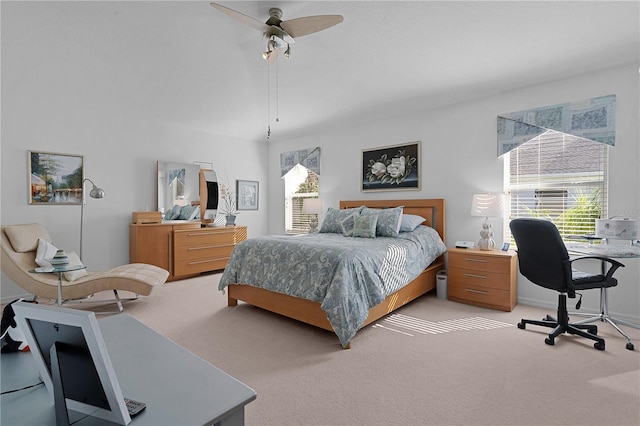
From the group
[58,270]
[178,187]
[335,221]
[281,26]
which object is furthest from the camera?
[178,187]

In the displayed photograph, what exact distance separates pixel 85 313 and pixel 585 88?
448 centimetres

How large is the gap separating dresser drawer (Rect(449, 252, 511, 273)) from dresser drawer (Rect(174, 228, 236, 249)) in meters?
3.54

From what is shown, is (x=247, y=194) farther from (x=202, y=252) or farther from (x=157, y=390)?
(x=157, y=390)

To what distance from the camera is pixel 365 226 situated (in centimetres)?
393

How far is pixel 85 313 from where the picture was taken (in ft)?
2.22

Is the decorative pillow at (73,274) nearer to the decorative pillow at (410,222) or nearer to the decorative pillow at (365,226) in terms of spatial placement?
the decorative pillow at (365,226)

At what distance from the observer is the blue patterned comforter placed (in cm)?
259

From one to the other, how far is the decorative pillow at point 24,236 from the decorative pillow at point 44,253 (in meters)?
0.08

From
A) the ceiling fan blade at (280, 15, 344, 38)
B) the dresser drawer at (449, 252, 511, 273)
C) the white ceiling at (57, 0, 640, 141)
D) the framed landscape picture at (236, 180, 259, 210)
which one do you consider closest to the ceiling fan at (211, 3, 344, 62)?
the ceiling fan blade at (280, 15, 344, 38)

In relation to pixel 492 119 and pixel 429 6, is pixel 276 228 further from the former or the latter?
pixel 429 6

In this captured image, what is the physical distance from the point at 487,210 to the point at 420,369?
7.20 ft

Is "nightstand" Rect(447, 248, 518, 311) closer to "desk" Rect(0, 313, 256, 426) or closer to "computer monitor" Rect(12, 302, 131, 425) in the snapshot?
"desk" Rect(0, 313, 256, 426)

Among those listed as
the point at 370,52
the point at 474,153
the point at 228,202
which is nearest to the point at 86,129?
the point at 228,202

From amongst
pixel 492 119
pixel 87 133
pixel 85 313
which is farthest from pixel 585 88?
pixel 87 133
